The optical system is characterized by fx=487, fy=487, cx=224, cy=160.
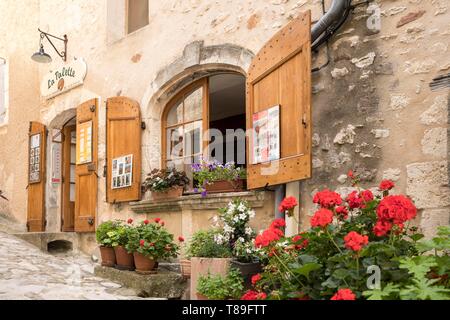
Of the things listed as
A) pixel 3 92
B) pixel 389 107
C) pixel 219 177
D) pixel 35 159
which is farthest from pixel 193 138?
pixel 3 92

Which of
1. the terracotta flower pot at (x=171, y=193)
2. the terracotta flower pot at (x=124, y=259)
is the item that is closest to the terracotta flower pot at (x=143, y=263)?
the terracotta flower pot at (x=124, y=259)

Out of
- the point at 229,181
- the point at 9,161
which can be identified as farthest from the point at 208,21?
the point at 9,161

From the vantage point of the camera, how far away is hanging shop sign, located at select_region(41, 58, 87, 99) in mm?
7555

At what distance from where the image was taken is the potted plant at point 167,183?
5.59m

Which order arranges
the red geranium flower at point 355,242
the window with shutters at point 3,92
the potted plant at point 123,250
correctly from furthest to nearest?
the window with shutters at point 3,92 → the potted plant at point 123,250 → the red geranium flower at point 355,242

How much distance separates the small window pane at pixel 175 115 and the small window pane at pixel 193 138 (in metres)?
0.24

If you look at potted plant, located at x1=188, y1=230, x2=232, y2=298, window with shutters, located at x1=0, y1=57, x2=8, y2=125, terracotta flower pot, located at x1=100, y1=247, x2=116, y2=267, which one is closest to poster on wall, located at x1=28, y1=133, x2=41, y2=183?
window with shutters, located at x1=0, y1=57, x2=8, y2=125

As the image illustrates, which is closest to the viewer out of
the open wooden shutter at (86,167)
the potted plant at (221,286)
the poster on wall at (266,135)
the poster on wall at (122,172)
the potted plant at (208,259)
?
the potted plant at (221,286)

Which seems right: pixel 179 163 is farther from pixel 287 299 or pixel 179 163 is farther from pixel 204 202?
pixel 287 299

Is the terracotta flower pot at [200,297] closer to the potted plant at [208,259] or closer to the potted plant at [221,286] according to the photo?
the potted plant at [221,286]

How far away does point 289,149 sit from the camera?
423 centimetres

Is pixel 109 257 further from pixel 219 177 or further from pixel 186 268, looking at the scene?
pixel 219 177

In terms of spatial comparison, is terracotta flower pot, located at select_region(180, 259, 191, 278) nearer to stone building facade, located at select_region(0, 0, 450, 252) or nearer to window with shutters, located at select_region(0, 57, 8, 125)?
stone building facade, located at select_region(0, 0, 450, 252)

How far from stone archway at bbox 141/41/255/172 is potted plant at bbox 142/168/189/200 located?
37 cm
